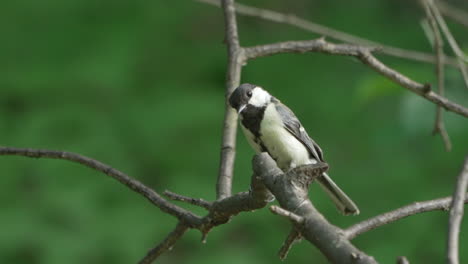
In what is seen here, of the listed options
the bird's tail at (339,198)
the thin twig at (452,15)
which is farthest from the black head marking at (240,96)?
the thin twig at (452,15)

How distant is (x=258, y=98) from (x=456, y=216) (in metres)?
1.66

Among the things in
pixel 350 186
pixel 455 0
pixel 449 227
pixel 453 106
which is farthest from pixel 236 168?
pixel 449 227

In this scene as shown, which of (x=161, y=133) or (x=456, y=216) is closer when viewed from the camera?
(x=456, y=216)

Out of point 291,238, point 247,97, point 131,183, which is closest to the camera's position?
point 291,238

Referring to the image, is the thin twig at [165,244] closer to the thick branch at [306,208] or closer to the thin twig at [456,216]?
the thick branch at [306,208]

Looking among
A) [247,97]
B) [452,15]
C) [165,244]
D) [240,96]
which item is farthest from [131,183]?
[452,15]

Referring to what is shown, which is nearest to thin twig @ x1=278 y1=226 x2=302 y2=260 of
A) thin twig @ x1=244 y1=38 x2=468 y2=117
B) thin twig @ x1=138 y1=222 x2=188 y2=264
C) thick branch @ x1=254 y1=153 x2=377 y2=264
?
thick branch @ x1=254 y1=153 x2=377 y2=264

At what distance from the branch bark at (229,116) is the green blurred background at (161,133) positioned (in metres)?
0.79

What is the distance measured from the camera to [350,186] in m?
3.34

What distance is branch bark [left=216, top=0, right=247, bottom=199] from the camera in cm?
176

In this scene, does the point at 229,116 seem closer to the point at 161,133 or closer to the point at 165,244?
the point at 165,244

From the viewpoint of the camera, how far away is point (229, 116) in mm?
2047

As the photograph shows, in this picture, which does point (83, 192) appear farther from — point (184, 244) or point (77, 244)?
point (184, 244)

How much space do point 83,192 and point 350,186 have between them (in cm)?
125
